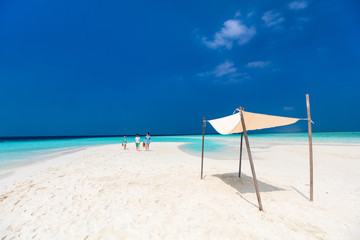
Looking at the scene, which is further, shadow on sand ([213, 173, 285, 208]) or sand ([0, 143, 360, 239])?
shadow on sand ([213, 173, 285, 208])

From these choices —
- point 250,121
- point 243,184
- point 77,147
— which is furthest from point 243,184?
point 77,147

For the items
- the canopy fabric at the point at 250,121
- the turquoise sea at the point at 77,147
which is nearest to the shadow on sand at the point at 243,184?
the canopy fabric at the point at 250,121

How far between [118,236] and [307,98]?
21.3ft

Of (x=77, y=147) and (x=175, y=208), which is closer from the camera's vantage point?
(x=175, y=208)

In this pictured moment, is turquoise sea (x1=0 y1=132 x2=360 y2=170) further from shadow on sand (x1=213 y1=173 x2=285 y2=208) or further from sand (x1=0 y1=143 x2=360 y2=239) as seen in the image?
sand (x1=0 y1=143 x2=360 y2=239)

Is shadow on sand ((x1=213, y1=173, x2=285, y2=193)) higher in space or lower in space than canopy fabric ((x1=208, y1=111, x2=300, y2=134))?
lower

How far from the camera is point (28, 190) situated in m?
6.10

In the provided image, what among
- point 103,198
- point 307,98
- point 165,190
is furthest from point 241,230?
point 307,98

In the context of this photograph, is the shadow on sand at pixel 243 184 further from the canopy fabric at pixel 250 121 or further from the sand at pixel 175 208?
the canopy fabric at pixel 250 121

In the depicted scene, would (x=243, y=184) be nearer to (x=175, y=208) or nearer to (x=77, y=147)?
(x=175, y=208)

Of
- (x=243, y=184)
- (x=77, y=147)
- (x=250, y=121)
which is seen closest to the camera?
(x=250, y=121)

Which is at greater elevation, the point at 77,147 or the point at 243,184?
the point at 243,184

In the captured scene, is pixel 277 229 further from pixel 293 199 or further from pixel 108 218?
pixel 108 218

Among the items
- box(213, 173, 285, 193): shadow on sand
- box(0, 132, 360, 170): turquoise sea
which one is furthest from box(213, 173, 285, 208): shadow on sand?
box(0, 132, 360, 170): turquoise sea
